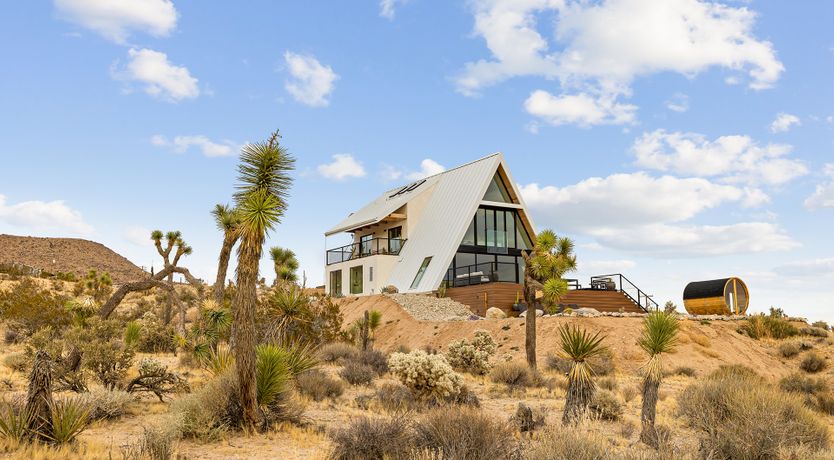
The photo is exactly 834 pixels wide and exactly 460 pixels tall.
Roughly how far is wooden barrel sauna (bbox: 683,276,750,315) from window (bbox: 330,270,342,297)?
25.0m

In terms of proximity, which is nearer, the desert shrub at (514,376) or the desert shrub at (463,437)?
the desert shrub at (463,437)

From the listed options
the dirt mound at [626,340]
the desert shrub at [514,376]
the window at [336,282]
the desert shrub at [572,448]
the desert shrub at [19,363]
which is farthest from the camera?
the window at [336,282]

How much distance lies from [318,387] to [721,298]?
2624 centimetres

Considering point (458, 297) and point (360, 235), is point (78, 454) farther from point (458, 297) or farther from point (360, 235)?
point (360, 235)

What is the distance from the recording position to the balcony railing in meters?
45.2

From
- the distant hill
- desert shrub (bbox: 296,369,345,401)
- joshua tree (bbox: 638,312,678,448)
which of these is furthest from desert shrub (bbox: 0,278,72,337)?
the distant hill

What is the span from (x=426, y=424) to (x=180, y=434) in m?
4.26

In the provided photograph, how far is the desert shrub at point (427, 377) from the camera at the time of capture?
49.4ft

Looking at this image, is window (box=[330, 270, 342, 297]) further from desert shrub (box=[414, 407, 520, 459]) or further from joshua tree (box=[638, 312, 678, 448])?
desert shrub (box=[414, 407, 520, 459])

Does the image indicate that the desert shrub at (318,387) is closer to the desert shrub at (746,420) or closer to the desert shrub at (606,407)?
the desert shrub at (606,407)

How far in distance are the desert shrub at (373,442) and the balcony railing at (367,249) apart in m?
35.3

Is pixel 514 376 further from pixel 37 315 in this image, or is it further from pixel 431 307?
pixel 37 315

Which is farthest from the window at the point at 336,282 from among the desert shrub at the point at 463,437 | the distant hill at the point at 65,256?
the distant hill at the point at 65,256

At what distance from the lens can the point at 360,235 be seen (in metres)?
50.3
